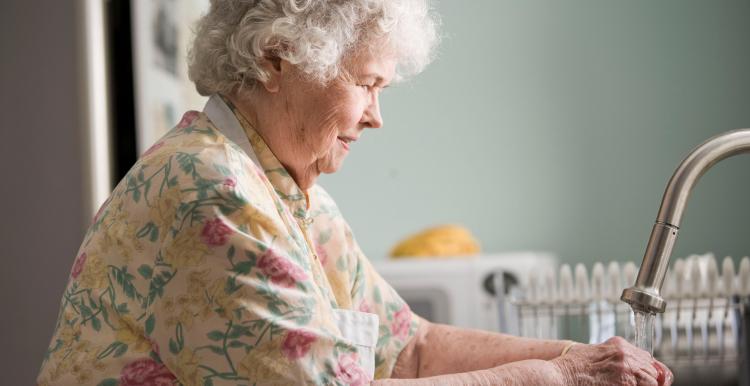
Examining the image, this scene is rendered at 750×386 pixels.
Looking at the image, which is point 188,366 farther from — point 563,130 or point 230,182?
point 563,130

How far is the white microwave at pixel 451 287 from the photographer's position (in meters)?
2.34

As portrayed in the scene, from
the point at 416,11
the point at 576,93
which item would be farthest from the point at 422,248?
the point at 416,11

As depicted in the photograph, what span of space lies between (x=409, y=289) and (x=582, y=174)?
87cm

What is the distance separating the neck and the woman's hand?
1.45 ft

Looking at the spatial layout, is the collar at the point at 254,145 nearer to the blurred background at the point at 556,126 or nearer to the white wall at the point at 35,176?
the white wall at the point at 35,176

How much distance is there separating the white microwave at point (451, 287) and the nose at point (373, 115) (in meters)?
1.08

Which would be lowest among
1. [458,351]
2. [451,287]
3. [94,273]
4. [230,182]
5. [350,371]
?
[451,287]

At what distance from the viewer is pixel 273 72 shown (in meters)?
1.21

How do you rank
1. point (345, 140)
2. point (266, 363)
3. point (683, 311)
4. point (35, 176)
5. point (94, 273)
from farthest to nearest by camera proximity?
point (35, 176) < point (683, 311) < point (345, 140) < point (94, 273) < point (266, 363)

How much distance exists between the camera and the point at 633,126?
2877 millimetres

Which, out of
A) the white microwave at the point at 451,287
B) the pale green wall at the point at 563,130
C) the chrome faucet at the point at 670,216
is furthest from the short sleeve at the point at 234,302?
the pale green wall at the point at 563,130

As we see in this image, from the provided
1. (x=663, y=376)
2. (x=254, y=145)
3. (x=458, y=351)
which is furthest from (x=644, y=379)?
(x=254, y=145)

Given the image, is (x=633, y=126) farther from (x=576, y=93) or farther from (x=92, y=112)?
(x=92, y=112)

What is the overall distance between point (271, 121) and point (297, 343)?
1.21ft
